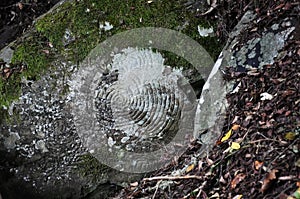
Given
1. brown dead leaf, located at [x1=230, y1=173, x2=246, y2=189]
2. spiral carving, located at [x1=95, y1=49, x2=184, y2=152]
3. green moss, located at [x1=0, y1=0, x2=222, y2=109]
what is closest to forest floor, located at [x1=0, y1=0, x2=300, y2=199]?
brown dead leaf, located at [x1=230, y1=173, x2=246, y2=189]

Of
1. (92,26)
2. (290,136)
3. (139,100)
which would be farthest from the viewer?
(92,26)

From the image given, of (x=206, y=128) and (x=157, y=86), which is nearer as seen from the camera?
(x=206, y=128)

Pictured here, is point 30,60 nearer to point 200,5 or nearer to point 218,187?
point 200,5

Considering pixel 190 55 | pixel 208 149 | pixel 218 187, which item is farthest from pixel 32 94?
pixel 218 187

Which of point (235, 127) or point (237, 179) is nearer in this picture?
point (237, 179)

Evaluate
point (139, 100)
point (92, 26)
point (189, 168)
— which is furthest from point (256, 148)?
point (92, 26)

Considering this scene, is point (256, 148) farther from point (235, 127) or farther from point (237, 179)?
point (235, 127)

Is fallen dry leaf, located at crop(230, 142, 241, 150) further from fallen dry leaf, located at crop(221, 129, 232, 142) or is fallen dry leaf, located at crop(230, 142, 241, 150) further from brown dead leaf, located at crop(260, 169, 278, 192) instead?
brown dead leaf, located at crop(260, 169, 278, 192)
